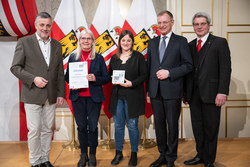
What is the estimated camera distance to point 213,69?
2373mm

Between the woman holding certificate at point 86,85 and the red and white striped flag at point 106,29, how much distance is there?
75cm

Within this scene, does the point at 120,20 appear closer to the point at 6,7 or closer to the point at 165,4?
the point at 165,4

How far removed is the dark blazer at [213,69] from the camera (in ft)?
7.64

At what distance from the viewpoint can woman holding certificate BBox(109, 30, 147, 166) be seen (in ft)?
8.11

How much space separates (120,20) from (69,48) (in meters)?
0.89

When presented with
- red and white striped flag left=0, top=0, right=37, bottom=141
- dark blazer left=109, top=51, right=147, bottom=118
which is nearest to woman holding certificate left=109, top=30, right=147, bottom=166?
dark blazer left=109, top=51, right=147, bottom=118

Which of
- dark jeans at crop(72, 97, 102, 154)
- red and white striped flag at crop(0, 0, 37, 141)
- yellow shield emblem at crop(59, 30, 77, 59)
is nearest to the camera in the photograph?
dark jeans at crop(72, 97, 102, 154)

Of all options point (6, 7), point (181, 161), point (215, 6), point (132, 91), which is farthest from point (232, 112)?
point (6, 7)

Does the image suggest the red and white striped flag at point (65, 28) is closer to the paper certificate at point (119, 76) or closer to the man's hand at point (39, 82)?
the man's hand at point (39, 82)

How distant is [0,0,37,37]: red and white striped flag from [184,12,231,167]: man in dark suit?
2.30 meters

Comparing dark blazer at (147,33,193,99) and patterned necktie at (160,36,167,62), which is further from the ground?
patterned necktie at (160,36,167,62)

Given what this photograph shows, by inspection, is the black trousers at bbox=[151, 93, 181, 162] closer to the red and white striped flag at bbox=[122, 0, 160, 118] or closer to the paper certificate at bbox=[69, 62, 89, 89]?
the paper certificate at bbox=[69, 62, 89, 89]

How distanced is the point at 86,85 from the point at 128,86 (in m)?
0.47

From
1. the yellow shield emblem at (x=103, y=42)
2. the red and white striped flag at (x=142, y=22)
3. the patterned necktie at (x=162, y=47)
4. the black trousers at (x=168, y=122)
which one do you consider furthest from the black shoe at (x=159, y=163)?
the yellow shield emblem at (x=103, y=42)
